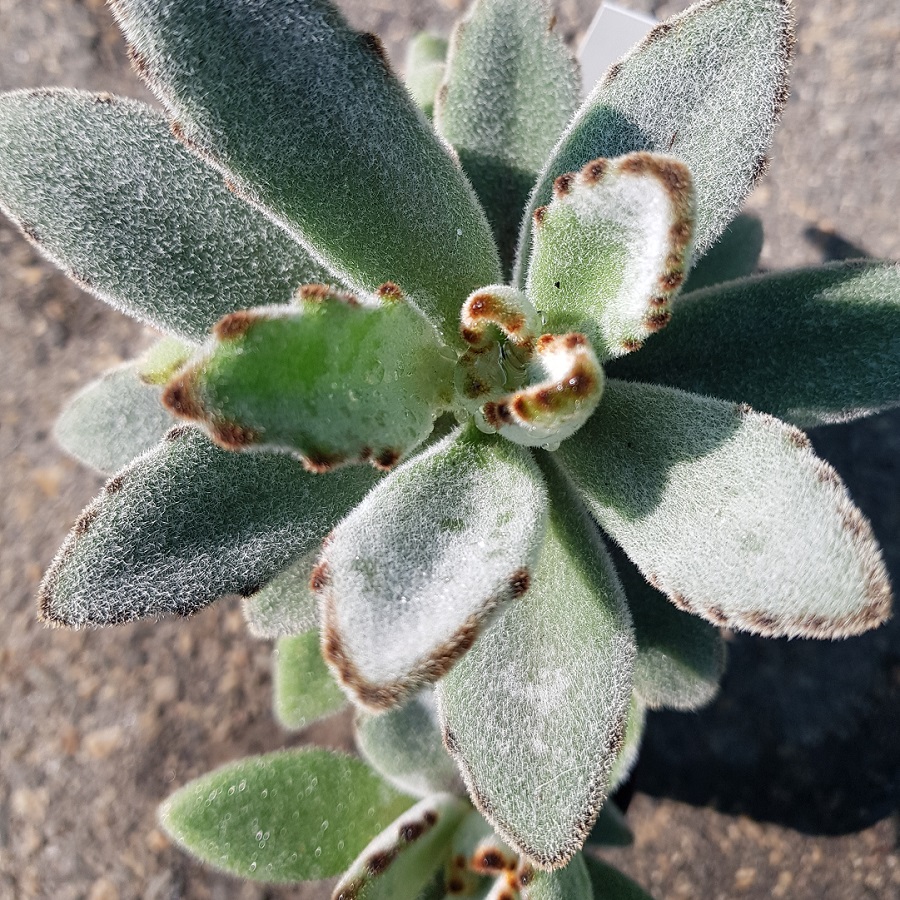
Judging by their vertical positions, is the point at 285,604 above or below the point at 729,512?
below

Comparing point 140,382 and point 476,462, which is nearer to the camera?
point 476,462

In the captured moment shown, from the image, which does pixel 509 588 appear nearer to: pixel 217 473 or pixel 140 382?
pixel 217 473

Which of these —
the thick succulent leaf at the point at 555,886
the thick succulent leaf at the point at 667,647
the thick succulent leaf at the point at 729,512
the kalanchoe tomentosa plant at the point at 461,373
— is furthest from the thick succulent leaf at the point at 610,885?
the thick succulent leaf at the point at 729,512

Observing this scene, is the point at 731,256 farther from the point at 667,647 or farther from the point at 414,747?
the point at 414,747

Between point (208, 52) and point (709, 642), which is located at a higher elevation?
point (208, 52)

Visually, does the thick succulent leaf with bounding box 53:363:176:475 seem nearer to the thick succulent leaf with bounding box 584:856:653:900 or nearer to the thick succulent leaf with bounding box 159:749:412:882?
the thick succulent leaf with bounding box 159:749:412:882

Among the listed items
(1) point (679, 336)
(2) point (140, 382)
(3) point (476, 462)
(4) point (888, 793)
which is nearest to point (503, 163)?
(1) point (679, 336)

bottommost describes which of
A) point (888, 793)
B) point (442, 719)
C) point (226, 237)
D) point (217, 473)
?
point (888, 793)

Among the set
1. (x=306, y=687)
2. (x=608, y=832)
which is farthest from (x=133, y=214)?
(x=608, y=832)
